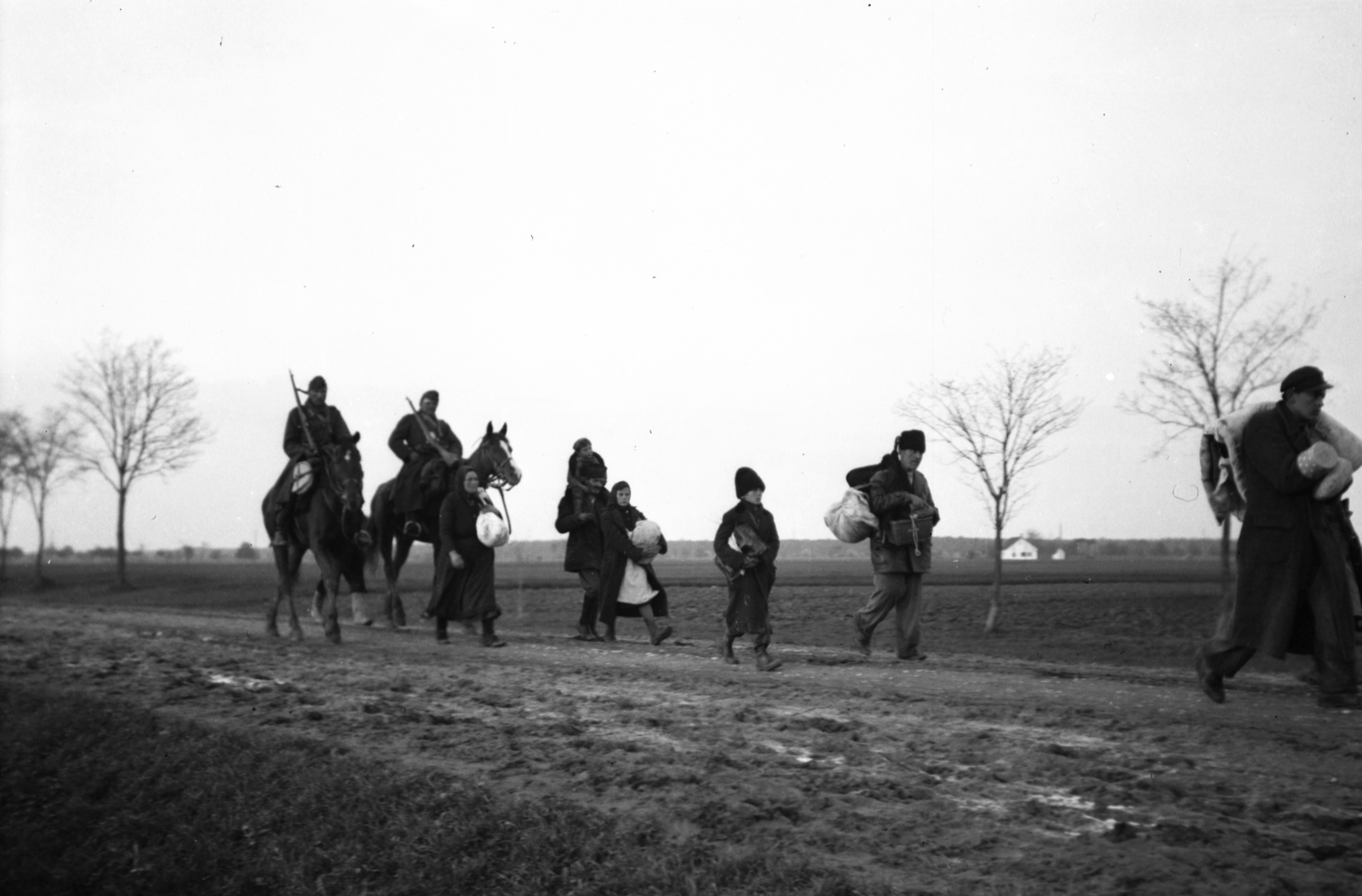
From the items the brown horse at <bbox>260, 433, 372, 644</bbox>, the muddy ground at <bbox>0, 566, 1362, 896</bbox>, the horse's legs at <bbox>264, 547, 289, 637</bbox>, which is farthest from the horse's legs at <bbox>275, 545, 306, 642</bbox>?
the muddy ground at <bbox>0, 566, 1362, 896</bbox>

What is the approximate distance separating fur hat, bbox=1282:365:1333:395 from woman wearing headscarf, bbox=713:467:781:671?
5329mm

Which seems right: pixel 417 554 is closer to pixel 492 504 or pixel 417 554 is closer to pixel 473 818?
pixel 492 504

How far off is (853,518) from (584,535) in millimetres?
5122

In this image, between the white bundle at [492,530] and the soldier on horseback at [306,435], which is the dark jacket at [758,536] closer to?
the white bundle at [492,530]

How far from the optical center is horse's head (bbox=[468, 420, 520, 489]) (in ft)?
59.9

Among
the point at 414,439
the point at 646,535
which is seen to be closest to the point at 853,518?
the point at 646,535

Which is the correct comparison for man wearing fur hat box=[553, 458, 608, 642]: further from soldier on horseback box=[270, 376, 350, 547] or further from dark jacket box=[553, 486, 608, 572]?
soldier on horseback box=[270, 376, 350, 547]

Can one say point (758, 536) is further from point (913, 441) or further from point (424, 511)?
point (424, 511)

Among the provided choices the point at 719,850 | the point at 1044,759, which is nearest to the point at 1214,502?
the point at 1044,759

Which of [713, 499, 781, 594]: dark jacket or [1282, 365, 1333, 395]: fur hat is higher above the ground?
[1282, 365, 1333, 395]: fur hat

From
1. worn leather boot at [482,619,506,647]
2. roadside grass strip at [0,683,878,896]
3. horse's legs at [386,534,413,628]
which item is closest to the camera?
roadside grass strip at [0,683,878,896]

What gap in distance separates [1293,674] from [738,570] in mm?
5767

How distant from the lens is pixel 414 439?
65.1ft

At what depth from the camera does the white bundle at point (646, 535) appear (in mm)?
17312
